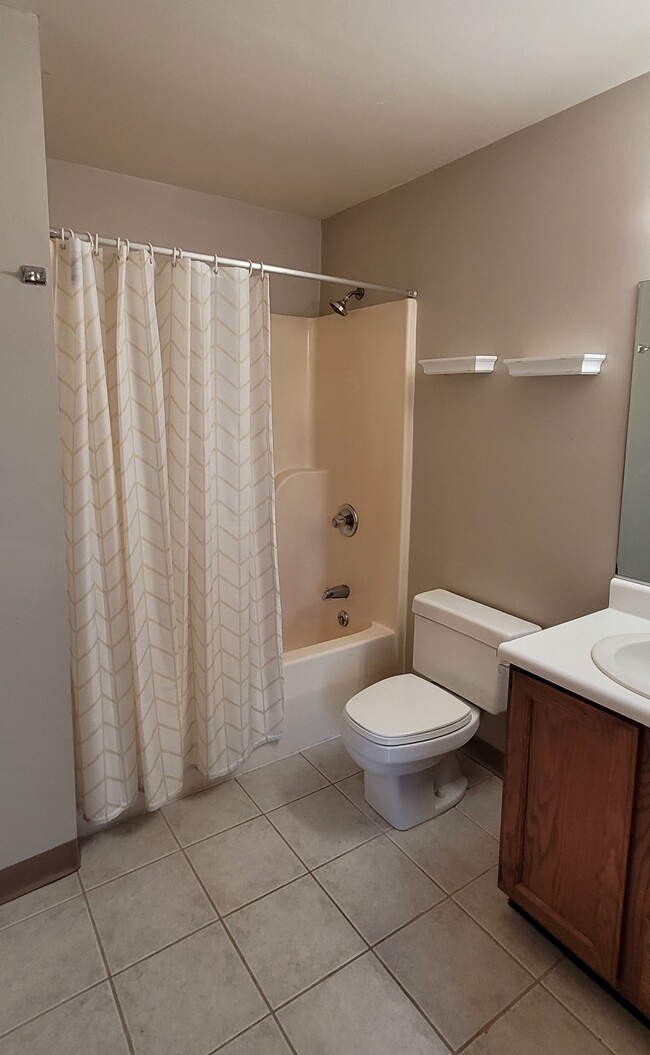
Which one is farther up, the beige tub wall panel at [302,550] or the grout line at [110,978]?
the beige tub wall panel at [302,550]

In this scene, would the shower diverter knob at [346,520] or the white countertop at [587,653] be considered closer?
the white countertop at [587,653]

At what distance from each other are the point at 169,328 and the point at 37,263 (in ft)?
1.39

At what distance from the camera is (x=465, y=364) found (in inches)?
83.8

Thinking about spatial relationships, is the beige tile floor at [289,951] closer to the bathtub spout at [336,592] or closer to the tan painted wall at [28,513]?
the tan painted wall at [28,513]

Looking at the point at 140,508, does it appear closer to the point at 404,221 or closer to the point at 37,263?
the point at 37,263

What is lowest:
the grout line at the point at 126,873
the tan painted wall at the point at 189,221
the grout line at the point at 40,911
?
the grout line at the point at 40,911

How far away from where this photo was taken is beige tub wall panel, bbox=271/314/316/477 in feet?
9.53

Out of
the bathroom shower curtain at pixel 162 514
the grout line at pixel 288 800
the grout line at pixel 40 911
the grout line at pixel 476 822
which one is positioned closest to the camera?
the grout line at pixel 40 911

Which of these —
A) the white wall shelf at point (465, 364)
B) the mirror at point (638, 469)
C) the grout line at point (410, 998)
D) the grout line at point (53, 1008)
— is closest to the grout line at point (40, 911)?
the grout line at point (53, 1008)

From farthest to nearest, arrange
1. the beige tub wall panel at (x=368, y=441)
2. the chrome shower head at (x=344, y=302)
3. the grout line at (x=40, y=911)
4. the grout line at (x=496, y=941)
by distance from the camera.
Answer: the chrome shower head at (x=344, y=302)
the beige tub wall panel at (x=368, y=441)
the grout line at (x=40, y=911)
the grout line at (x=496, y=941)

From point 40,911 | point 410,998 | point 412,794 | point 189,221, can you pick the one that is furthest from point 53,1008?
point 189,221

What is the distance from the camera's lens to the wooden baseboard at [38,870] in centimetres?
172

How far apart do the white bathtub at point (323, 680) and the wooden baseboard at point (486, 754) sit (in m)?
0.47

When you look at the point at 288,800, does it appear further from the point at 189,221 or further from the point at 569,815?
the point at 189,221
